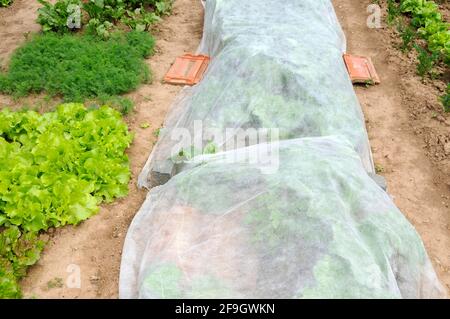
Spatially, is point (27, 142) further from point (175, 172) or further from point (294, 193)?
point (294, 193)

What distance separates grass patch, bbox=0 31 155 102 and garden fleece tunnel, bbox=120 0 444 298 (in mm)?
1447

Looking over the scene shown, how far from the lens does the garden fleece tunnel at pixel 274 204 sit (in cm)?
326

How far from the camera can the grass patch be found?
6387mm

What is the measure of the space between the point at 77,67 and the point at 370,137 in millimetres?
4202

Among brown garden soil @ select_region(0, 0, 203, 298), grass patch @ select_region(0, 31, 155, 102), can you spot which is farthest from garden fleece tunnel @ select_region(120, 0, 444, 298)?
grass patch @ select_region(0, 31, 155, 102)

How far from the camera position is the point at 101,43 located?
7172 mm

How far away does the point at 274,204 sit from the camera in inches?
141

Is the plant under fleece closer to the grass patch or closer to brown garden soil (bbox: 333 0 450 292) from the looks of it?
the grass patch

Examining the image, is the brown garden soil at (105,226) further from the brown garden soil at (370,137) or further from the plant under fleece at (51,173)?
the plant under fleece at (51,173)

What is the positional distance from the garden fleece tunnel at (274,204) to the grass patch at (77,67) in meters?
1.45

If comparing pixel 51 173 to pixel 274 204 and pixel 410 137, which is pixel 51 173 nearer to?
pixel 274 204

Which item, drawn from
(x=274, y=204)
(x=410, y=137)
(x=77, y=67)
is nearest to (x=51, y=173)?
(x=77, y=67)

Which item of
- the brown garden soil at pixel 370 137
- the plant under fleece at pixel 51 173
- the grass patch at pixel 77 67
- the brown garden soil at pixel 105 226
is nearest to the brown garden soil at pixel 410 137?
the brown garden soil at pixel 370 137

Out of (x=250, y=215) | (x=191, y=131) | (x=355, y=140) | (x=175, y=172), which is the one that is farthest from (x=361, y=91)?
(x=250, y=215)
